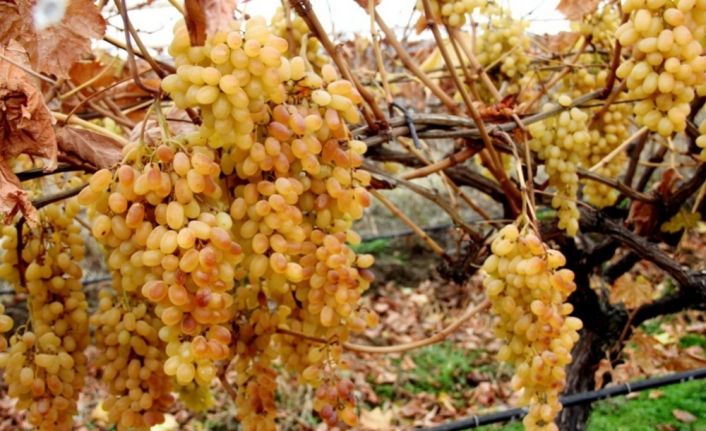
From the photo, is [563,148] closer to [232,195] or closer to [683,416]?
[232,195]

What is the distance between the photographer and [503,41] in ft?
4.05

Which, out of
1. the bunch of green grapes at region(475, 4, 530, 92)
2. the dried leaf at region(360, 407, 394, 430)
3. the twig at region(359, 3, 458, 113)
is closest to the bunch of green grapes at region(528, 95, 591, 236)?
the twig at region(359, 3, 458, 113)

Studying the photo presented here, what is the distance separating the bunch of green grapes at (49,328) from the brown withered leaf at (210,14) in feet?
1.14

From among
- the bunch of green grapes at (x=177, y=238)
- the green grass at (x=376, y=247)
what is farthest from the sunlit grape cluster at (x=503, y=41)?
the green grass at (x=376, y=247)

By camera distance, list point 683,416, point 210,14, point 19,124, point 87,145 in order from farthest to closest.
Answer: point 683,416
point 87,145
point 19,124
point 210,14

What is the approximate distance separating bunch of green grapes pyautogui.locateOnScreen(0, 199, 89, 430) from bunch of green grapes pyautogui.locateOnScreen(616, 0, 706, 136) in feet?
1.85

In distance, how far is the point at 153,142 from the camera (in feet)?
1.91

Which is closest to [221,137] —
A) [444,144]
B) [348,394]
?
[348,394]

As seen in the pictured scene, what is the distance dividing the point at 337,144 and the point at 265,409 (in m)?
0.34

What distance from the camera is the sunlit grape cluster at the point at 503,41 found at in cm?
121

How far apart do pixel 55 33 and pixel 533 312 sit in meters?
0.51

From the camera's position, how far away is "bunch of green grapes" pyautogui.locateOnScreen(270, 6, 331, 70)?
99 centimetres

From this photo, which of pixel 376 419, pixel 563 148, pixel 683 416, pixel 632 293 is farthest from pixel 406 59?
pixel 376 419

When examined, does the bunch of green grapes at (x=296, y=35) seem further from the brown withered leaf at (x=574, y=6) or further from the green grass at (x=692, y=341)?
the green grass at (x=692, y=341)
